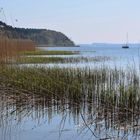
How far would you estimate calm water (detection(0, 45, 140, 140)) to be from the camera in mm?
7559

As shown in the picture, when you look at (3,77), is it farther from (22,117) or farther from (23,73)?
(22,117)

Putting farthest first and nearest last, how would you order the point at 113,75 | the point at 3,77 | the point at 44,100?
the point at 113,75 < the point at 3,77 < the point at 44,100

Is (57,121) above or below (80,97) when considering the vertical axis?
below

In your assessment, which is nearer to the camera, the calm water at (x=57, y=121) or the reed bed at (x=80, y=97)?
the calm water at (x=57, y=121)

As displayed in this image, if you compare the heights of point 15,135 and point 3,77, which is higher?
point 3,77

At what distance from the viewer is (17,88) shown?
10.1m

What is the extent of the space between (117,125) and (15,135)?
179cm

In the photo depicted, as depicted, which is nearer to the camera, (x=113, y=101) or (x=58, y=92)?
(x=113, y=101)

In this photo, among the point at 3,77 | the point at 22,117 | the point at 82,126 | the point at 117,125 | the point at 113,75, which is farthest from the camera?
the point at 113,75

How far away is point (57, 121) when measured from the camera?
8781 mm

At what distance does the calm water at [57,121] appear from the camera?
756 centimetres

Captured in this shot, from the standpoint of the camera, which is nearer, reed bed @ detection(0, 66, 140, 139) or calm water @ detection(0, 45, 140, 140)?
calm water @ detection(0, 45, 140, 140)

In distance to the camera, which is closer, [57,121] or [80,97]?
[57,121]

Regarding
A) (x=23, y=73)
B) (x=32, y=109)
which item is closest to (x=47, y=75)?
(x=23, y=73)
